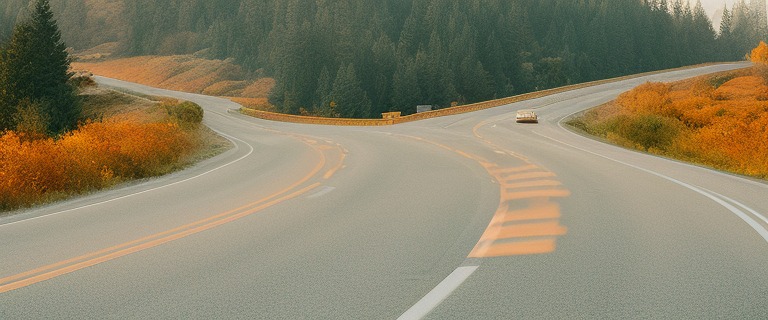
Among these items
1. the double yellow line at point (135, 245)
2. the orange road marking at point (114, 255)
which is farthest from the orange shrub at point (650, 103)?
the orange road marking at point (114, 255)

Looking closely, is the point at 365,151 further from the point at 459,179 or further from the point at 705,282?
the point at 705,282

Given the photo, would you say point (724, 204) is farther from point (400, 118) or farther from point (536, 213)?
point (400, 118)

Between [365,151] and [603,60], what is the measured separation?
131582 mm

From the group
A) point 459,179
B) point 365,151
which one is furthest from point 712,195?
point 365,151

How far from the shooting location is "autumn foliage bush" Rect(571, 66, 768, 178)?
64.2 feet

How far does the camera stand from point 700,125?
32500 millimetres

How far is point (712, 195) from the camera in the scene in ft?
37.1

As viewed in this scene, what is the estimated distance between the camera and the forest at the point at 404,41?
327ft

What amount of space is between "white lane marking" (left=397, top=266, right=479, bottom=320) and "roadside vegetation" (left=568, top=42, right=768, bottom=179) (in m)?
14.0

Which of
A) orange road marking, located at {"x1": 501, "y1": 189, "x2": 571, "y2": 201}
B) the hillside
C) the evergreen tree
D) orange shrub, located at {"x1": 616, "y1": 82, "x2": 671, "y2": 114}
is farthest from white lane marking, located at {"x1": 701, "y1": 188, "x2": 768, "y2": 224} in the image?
the hillside

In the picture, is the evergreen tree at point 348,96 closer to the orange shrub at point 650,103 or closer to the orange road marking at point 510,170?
the orange shrub at point 650,103

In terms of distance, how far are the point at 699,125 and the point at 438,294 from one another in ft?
105

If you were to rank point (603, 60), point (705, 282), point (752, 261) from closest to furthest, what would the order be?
point (705, 282) → point (752, 261) → point (603, 60)

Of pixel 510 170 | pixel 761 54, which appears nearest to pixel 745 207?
pixel 510 170
